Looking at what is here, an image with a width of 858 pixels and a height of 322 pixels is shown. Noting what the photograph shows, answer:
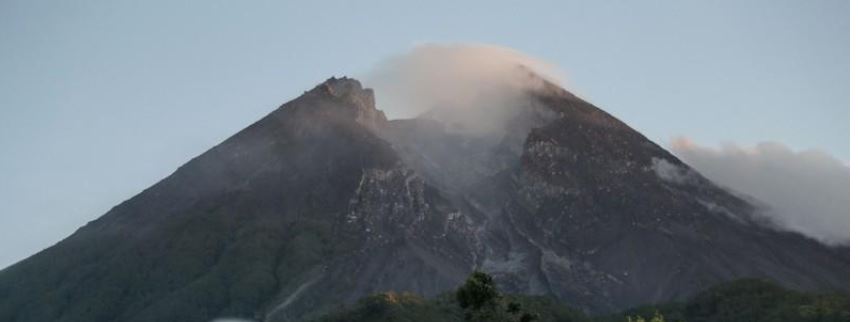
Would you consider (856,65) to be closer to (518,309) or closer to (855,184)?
(855,184)

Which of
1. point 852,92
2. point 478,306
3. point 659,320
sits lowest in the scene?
point 659,320

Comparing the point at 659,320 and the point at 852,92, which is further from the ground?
the point at 852,92

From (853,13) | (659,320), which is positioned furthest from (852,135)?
(659,320)

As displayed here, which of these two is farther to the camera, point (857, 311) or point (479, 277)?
point (479, 277)

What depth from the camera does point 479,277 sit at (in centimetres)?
17688

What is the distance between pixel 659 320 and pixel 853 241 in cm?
10906

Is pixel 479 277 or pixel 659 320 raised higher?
pixel 479 277

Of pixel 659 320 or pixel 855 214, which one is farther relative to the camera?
pixel 659 320

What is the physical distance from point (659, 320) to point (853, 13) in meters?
111

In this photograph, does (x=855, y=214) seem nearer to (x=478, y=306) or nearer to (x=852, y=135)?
(x=852, y=135)

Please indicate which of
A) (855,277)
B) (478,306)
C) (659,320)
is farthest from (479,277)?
(855,277)

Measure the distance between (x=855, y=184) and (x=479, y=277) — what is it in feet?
364

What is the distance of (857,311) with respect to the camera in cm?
6812

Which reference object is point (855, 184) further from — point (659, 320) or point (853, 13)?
point (659, 320)
